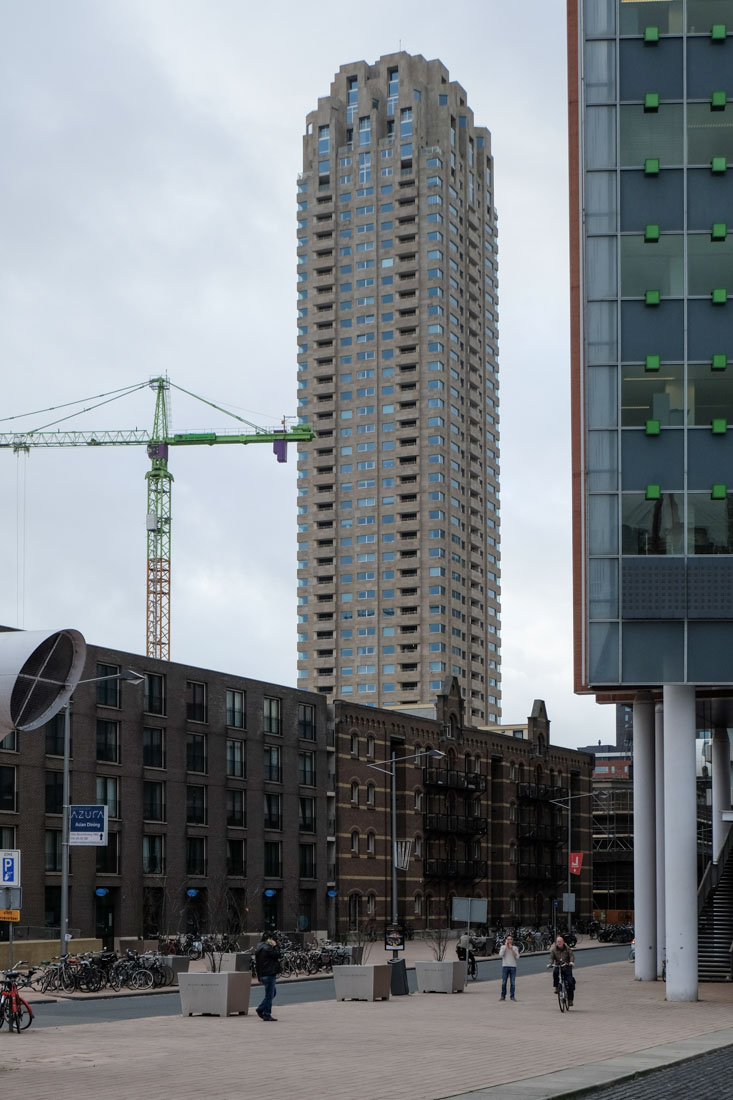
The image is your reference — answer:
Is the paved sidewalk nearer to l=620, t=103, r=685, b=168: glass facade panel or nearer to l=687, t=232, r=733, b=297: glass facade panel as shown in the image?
l=687, t=232, r=733, b=297: glass facade panel

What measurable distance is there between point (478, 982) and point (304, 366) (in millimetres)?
132016

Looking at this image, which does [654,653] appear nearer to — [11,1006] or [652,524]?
[652,524]

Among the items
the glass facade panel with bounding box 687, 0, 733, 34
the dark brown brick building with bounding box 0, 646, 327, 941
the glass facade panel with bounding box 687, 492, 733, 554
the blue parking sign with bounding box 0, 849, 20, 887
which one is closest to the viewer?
the blue parking sign with bounding box 0, 849, 20, 887

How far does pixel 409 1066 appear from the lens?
2353cm

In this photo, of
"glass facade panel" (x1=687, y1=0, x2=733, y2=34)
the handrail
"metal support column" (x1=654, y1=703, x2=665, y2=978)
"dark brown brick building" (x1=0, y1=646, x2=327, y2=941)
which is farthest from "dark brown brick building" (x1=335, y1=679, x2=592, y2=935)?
"glass facade panel" (x1=687, y1=0, x2=733, y2=34)

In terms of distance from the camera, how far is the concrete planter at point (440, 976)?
1767 inches

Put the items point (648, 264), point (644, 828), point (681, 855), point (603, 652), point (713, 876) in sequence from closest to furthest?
point (681, 855), point (603, 652), point (648, 264), point (644, 828), point (713, 876)

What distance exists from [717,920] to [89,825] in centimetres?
2284

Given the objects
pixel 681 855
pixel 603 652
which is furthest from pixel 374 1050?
pixel 603 652

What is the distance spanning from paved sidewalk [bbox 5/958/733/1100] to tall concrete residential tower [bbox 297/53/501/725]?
130 metres

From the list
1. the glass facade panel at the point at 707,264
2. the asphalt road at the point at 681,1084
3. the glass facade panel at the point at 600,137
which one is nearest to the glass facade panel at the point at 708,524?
the glass facade panel at the point at 707,264

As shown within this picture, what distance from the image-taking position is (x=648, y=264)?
45.6 metres

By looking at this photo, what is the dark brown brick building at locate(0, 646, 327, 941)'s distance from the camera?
6850 cm

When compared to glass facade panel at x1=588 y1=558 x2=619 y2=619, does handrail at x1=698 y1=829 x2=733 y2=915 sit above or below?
below
